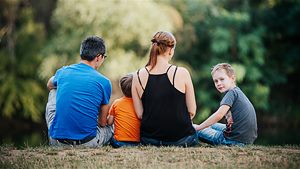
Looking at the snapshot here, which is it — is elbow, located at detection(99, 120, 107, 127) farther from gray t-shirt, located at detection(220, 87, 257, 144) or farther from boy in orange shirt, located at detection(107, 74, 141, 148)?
gray t-shirt, located at detection(220, 87, 257, 144)

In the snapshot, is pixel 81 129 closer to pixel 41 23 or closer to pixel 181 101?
pixel 181 101

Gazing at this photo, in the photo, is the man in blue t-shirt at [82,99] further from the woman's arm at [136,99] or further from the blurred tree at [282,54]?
the blurred tree at [282,54]

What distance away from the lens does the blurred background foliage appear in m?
15.4

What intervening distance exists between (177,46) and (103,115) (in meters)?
11.3

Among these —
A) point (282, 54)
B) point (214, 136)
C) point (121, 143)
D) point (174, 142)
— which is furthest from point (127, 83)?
point (282, 54)

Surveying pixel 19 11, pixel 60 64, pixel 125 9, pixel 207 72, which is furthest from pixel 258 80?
pixel 19 11

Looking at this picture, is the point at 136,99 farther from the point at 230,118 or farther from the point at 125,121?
the point at 230,118

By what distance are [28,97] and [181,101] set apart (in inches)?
452

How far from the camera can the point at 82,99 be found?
17.6ft

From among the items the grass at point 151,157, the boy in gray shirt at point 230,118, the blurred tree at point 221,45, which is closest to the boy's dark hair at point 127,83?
the grass at point 151,157

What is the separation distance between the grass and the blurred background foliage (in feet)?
32.1

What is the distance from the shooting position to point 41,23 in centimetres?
1772

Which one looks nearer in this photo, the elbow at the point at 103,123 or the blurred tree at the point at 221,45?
the elbow at the point at 103,123

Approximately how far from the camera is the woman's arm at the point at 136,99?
535 centimetres
